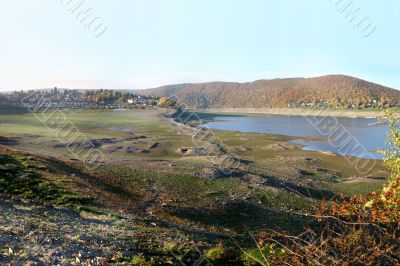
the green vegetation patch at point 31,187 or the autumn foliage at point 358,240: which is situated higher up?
the autumn foliage at point 358,240

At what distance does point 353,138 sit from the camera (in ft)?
352

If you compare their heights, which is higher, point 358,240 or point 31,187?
point 358,240

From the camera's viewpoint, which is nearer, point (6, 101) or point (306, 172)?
point (306, 172)

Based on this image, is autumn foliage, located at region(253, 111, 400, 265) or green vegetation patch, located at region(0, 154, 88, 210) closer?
autumn foliage, located at region(253, 111, 400, 265)

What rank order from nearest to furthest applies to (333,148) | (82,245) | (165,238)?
(82,245) < (165,238) < (333,148)

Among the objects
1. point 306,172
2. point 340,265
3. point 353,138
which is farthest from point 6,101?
point 340,265

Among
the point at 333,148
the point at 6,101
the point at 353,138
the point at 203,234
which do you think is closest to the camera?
the point at 203,234

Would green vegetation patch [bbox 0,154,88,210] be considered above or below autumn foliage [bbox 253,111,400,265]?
below

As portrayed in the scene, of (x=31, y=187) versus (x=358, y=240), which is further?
(x=31, y=187)

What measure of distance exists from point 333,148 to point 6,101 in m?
159

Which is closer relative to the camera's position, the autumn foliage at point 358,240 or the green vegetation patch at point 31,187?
the autumn foliage at point 358,240

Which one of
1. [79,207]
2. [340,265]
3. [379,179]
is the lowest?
[379,179]

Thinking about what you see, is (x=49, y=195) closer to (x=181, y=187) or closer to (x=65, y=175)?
(x=65, y=175)

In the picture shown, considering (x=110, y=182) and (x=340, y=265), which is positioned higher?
(x=340, y=265)
